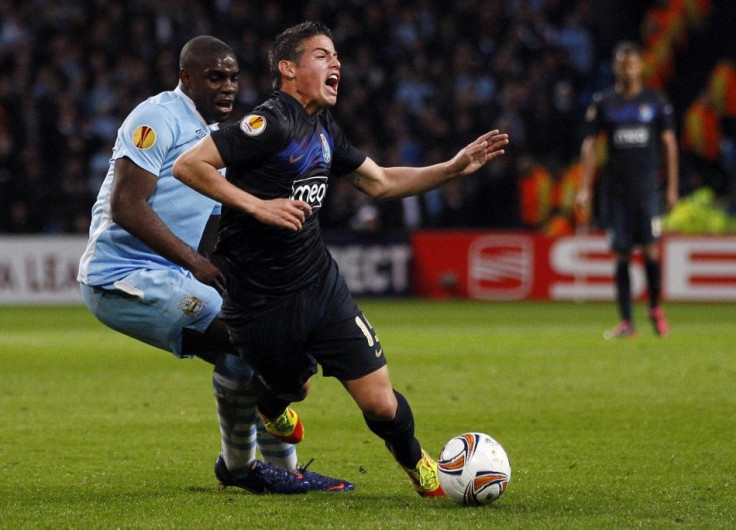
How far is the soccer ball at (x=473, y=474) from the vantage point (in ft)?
16.2

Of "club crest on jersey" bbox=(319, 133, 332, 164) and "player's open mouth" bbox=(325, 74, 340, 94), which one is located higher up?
"player's open mouth" bbox=(325, 74, 340, 94)

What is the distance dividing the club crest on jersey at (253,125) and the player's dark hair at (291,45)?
0.33 meters

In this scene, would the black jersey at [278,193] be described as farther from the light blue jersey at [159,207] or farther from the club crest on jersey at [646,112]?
the club crest on jersey at [646,112]

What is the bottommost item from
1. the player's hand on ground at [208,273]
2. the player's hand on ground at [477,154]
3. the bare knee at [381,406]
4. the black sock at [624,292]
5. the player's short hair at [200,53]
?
the black sock at [624,292]

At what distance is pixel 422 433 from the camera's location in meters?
6.81

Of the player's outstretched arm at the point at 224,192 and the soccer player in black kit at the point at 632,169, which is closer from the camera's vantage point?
the player's outstretched arm at the point at 224,192

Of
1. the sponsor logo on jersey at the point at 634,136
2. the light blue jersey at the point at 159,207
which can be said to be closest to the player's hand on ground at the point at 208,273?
the light blue jersey at the point at 159,207

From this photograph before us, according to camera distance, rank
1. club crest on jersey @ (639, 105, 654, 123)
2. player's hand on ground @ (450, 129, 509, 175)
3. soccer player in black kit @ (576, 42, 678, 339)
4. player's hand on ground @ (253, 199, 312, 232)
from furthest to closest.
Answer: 1. club crest on jersey @ (639, 105, 654, 123)
2. soccer player in black kit @ (576, 42, 678, 339)
3. player's hand on ground @ (450, 129, 509, 175)
4. player's hand on ground @ (253, 199, 312, 232)

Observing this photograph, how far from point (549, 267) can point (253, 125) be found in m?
13.3

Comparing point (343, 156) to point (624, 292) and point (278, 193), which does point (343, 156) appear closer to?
point (278, 193)

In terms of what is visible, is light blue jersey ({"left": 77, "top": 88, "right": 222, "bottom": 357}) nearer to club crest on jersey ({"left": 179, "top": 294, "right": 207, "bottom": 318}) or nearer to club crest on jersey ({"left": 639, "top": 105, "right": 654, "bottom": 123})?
club crest on jersey ({"left": 179, "top": 294, "right": 207, "bottom": 318})

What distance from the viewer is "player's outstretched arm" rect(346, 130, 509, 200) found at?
538cm

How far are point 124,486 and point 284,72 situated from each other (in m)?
1.76

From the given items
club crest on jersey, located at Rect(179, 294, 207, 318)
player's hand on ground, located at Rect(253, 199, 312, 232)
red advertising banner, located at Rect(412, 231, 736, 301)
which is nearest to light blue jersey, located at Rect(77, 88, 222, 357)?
club crest on jersey, located at Rect(179, 294, 207, 318)
